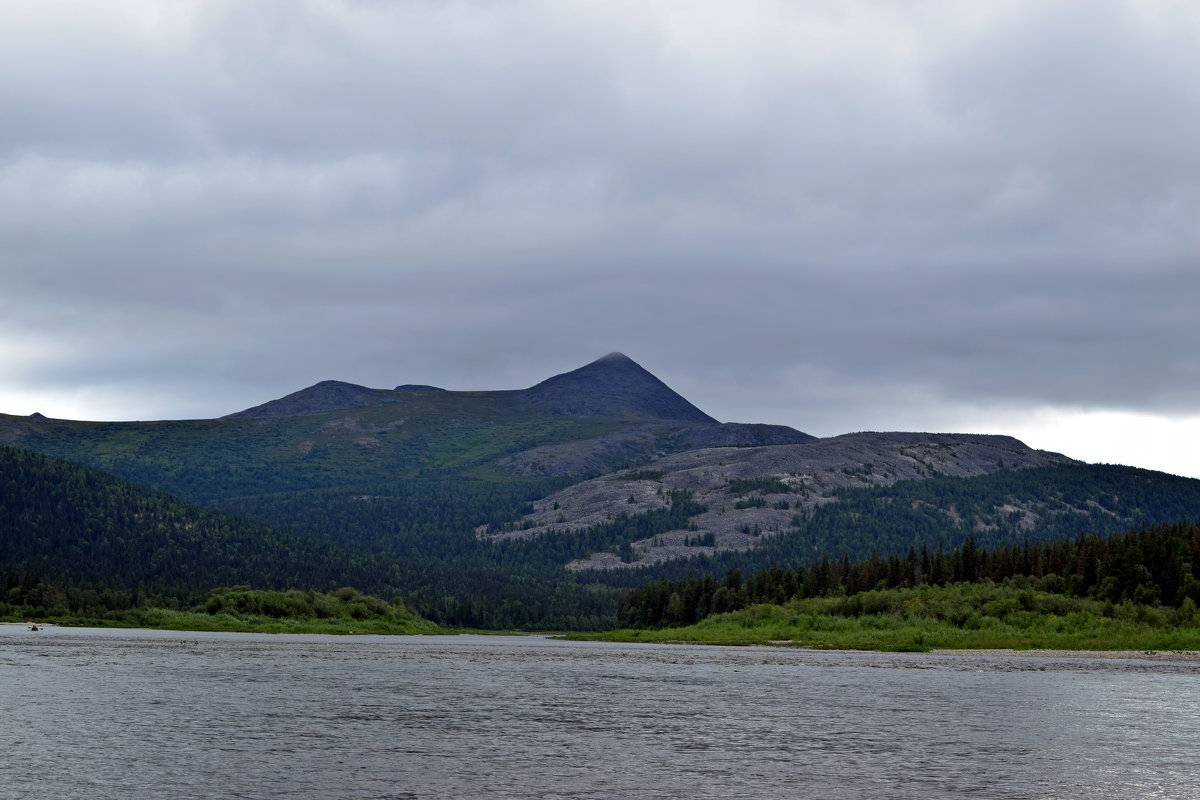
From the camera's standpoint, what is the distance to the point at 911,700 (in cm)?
6625

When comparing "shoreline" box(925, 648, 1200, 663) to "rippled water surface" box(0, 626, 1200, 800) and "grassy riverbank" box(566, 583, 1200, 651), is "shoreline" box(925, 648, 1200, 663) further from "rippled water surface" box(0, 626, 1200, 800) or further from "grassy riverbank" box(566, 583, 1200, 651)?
"rippled water surface" box(0, 626, 1200, 800)

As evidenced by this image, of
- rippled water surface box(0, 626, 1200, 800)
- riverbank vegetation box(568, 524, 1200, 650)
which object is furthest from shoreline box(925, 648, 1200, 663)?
rippled water surface box(0, 626, 1200, 800)

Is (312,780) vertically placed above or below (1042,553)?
below

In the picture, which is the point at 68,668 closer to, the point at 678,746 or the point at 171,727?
the point at 171,727

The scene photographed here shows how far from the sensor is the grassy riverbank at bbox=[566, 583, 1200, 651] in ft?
465

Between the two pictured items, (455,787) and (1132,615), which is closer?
(455,787)

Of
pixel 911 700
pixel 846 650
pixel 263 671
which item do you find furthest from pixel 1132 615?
pixel 263 671

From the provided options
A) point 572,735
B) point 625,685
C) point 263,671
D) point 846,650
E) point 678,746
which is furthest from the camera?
point 846,650

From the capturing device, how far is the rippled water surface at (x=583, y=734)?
35.3m

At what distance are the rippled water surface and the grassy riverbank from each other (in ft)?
173

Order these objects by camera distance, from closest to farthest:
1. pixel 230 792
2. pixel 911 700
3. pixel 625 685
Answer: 1. pixel 230 792
2. pixel 911 700
3. pixel 625 685

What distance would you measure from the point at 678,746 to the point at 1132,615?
4848 inches

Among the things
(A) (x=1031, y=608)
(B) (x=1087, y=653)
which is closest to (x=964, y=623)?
(A) (x=1031, y=608)

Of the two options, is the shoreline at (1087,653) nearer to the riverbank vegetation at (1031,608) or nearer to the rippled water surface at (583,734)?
the riverbank vegetation at (1031,608)
